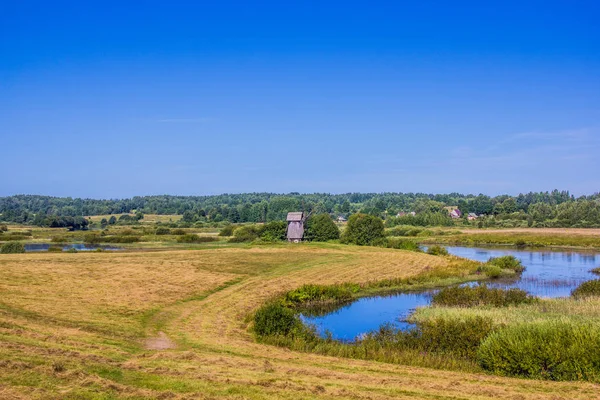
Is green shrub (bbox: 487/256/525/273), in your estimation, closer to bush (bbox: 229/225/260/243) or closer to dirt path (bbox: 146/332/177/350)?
bush (bbox: 229/225/260/243)

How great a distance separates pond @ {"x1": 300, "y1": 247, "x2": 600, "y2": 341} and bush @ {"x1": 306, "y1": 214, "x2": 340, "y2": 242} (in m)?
24.9

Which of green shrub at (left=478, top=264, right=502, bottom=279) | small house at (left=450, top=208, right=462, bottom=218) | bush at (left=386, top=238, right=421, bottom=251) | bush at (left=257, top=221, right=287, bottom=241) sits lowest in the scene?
green shrub at (left=478, top=264, right=502, bottom=279)

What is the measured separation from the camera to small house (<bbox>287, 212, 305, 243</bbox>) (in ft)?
227

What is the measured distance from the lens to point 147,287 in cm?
2820

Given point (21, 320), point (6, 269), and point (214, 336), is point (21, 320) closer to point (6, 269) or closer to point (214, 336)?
point (214, 336)

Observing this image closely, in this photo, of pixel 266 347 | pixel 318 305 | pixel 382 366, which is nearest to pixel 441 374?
pixel 382 366

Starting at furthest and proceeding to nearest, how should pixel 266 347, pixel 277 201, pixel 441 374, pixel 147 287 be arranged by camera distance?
pixel 277 201, pixel 147 287, pixel 266 347, pixel 441 374

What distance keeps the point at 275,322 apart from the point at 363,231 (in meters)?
48.0

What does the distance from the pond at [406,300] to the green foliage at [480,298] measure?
142 centimetres

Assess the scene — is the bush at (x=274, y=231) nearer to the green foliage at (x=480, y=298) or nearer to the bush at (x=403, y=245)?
the bush at (x=403, y=245)

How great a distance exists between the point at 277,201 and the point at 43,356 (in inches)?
5528

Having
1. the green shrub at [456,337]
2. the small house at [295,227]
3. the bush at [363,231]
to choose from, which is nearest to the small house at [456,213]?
the bush at [363,231]

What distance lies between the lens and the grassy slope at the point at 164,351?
39.8ft

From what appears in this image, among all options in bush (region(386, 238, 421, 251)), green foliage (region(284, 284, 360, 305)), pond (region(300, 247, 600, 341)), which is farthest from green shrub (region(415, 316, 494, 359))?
bush (region(386, 238, 421, 251))
